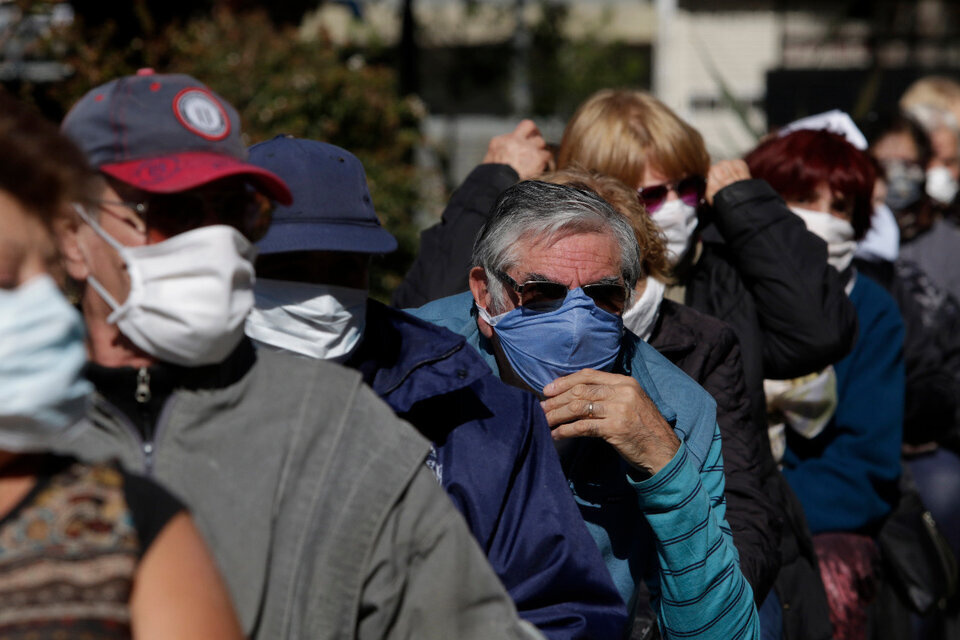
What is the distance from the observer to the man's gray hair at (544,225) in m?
2.82

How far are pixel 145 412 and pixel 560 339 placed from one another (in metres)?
1.10

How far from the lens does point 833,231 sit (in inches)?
169

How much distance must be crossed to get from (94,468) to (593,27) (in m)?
18.0

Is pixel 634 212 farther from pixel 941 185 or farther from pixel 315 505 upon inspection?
pixel 941 185

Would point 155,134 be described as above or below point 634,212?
above

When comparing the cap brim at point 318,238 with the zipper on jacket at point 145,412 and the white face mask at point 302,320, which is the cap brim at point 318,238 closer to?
the white face mask at point 302,320

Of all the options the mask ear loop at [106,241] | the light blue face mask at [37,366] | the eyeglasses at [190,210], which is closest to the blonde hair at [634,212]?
the eyeglasses at [190,210]

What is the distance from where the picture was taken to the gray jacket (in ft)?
5.82

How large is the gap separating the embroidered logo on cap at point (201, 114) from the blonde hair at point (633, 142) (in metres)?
1.74

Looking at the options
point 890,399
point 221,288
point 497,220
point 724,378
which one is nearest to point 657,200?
point 724,378

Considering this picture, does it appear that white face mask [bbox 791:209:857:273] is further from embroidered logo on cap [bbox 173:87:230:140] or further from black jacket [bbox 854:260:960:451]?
embroidered logo on cap [bbox 173:87:230:140]

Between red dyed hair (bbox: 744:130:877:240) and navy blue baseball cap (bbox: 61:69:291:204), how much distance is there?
9.19 ft

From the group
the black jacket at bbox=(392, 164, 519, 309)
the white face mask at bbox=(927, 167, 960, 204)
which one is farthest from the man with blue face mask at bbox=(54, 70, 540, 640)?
the white face mask at bbox=(927, 167, 960, 204)

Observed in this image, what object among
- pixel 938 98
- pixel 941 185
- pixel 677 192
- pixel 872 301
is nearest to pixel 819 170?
pixel 872 301
